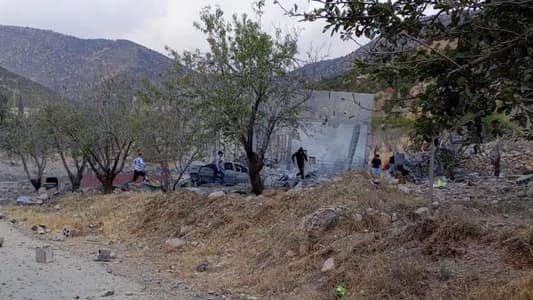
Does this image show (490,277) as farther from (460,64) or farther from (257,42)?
(257,42)

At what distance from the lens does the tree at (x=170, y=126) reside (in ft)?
62.5

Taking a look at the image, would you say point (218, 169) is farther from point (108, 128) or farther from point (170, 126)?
point (170, 126)

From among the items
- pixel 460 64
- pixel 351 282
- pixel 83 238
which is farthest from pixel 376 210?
pixel 83 238

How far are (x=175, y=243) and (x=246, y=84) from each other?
5.97 meters

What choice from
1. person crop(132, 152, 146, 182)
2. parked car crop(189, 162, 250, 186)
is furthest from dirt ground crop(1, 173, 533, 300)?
parked car crop(189, 162, 250, 186)

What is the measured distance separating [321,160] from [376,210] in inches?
590

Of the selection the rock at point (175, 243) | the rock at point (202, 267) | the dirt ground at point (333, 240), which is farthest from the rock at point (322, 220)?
the rock at point (175, 243)

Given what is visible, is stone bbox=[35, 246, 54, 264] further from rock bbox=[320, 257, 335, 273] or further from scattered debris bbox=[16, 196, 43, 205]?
scattered debris bbox=[16, 196, 43, 205]

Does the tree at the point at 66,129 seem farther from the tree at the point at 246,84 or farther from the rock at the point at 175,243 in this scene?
the rock at the point at 175,243

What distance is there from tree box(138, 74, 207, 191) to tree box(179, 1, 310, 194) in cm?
67

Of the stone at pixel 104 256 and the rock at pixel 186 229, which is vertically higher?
the rock at pixel 186 229

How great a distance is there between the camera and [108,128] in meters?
23.3

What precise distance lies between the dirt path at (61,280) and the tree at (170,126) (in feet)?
25.4

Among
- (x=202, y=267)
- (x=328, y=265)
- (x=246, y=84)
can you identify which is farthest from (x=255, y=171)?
(x=328, y=265)
